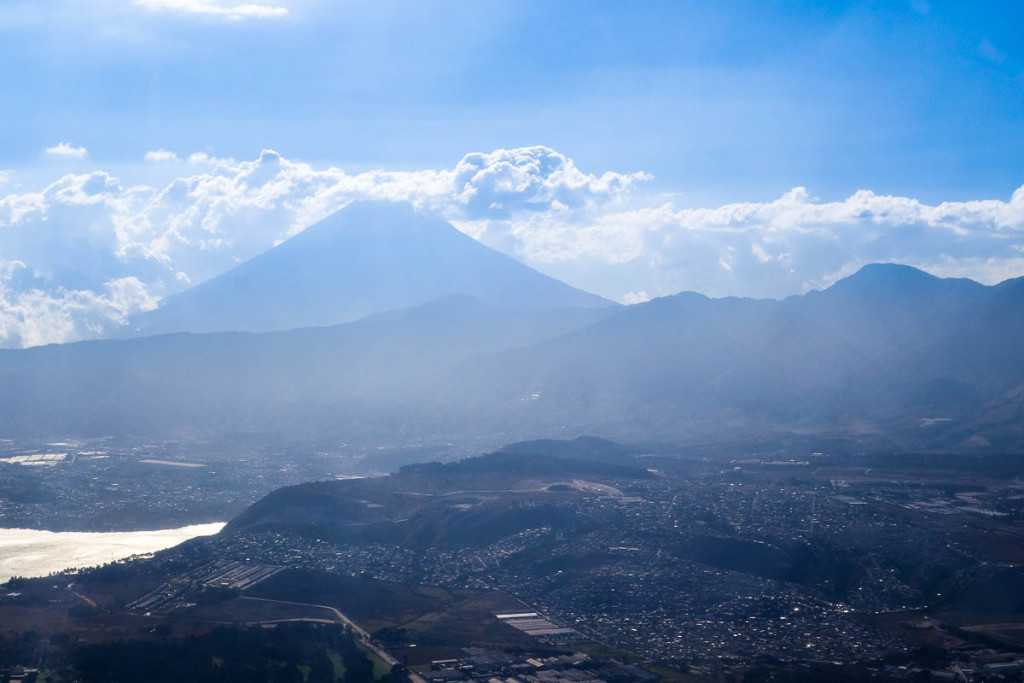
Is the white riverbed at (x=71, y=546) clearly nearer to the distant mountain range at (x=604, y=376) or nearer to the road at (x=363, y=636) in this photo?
the road at (x=363, y=636)

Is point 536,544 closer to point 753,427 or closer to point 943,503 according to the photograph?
point 943,503

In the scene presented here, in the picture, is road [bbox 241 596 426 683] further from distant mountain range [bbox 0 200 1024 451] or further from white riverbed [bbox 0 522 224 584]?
distant mountain range [bbox 0 200 1024 451]

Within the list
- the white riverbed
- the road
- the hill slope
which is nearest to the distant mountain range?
the hill slope

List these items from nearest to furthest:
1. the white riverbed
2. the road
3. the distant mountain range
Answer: the road < the white riverbed < the distant mountain range

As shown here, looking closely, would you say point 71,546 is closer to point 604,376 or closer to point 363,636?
point 363,636

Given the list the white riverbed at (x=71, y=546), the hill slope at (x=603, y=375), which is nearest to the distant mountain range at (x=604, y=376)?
the hill slope at (x=603, y=375)

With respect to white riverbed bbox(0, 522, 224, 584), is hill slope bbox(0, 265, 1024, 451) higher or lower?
higher
